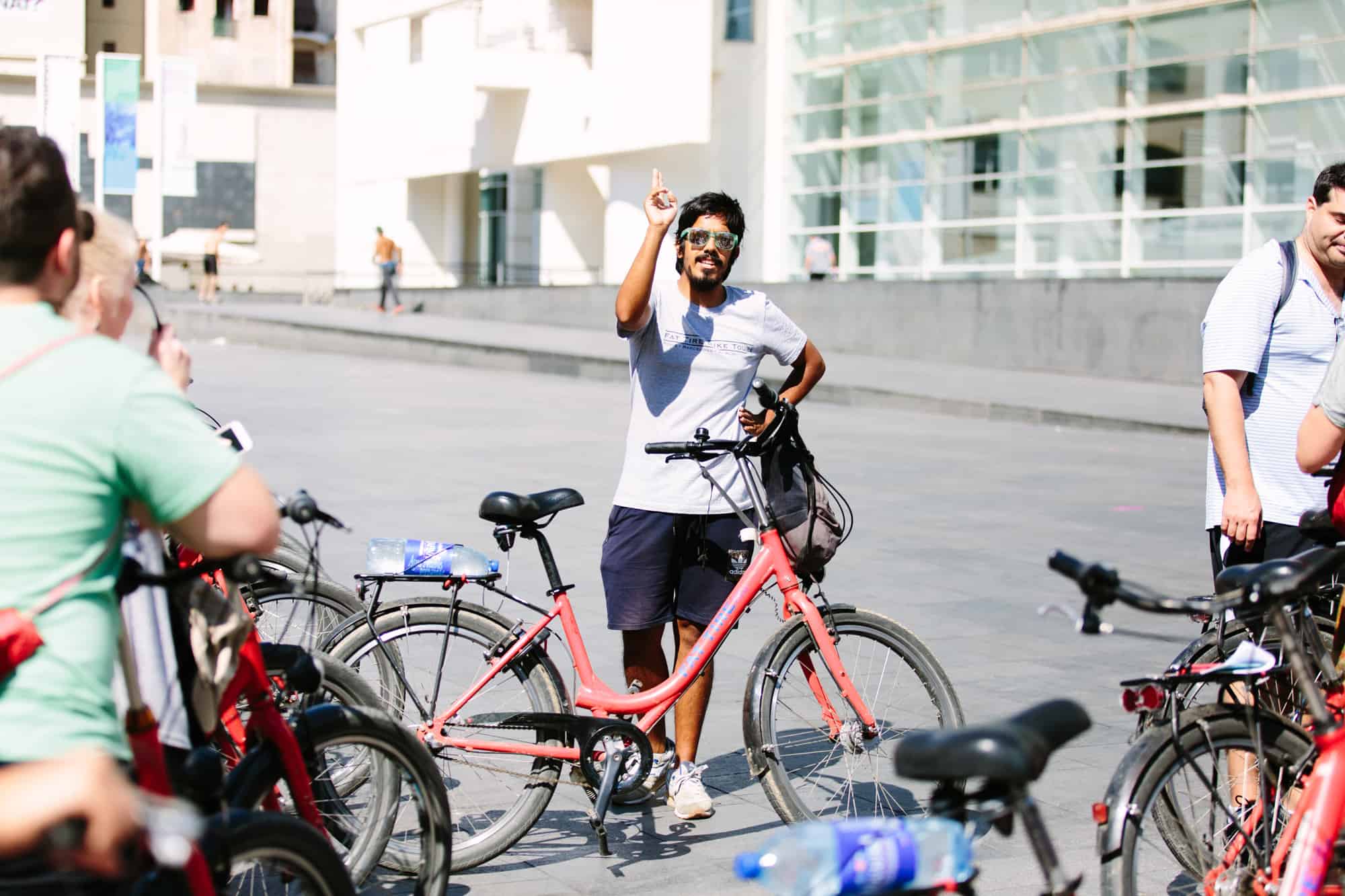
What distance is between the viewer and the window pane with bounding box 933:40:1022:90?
27766mm

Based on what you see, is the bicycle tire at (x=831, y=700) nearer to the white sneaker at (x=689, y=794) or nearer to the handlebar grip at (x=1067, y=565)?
the white sneaker at (x=689, y=794)

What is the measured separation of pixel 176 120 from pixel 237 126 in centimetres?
3175

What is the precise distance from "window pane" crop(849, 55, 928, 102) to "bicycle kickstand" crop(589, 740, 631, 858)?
1034 inches

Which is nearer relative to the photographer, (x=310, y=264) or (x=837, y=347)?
(x=837, y=347)

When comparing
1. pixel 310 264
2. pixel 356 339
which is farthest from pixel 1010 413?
pixel 310 264

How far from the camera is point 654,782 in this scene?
192 inches

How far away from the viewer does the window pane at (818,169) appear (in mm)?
31953

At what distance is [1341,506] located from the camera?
399 centimetres

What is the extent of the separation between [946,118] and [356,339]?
35.2 ft

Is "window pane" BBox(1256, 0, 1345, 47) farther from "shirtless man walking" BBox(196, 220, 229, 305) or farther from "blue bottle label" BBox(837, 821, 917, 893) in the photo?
"shirtless man walking" BBox(196, 220, 229, 305)

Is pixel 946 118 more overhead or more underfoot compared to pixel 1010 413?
more overhead

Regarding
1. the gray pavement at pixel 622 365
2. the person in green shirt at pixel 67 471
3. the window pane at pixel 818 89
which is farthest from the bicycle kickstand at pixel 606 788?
the window pane at pixel 818 89

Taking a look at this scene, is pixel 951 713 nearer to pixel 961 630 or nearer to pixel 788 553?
pixel 788 553

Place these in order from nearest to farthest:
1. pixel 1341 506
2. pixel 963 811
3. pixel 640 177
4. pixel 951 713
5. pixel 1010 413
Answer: pixel 963 811 < pixel 1341 506 < pixel 951 713 < pixel 1010 413 < pixel 640 177
